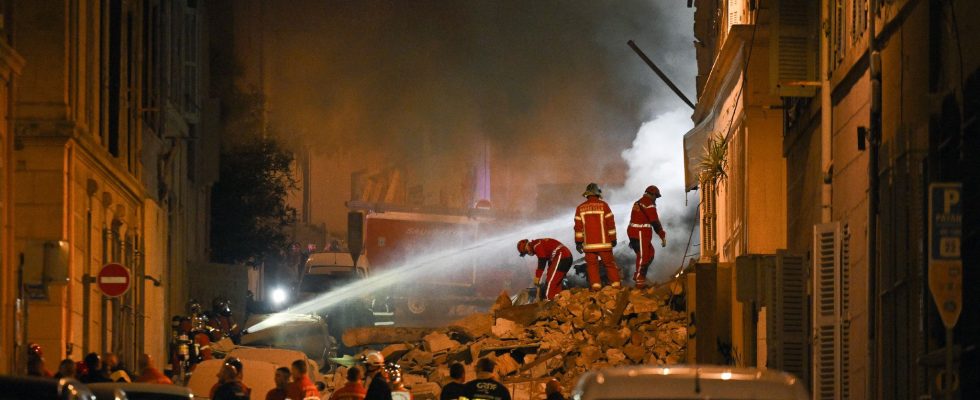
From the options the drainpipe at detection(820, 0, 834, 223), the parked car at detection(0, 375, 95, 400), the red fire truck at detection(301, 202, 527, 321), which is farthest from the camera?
the red fire truck at detection(301, 202, 527, 321)

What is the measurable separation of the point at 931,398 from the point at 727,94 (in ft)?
48.2

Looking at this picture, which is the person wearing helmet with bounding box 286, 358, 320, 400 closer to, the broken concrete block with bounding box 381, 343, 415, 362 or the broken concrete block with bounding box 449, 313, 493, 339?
the broken concrete block with bounding box 381, 343, 415, 362

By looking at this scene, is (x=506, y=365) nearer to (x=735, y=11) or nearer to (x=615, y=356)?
(x=615, y=356)

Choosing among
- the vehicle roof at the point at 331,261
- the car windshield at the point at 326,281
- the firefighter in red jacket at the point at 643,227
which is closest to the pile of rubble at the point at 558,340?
the firefighter in red jacket at the point at 643,227

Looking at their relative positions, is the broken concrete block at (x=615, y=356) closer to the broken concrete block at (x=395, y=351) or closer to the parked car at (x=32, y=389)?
the broken concrete block at (x=395, y=351)

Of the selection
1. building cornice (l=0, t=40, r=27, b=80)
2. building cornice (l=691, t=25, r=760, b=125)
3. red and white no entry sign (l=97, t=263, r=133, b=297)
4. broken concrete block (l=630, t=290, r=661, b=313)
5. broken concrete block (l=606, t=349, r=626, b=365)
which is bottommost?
broken concrete block (l=606, t=349, r=626, b=365)

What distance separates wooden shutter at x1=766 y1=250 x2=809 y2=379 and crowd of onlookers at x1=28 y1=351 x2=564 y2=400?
3.56 m

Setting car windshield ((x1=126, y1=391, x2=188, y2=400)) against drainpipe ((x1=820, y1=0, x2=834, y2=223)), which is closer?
car windshield ((x1=126, y1=391, x2=188, y2=400))

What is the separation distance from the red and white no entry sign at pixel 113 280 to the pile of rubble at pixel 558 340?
3326 mm

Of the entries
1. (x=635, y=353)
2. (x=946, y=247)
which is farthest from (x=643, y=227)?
(x=946, y=247)

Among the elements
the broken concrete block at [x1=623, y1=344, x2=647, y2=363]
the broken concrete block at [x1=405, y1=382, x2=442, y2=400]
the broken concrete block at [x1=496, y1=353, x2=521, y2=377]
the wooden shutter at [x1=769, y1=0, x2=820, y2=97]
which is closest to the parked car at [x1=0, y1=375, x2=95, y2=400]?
the wooden shutter at [x1=769, y1=0, x2=820, y2=97]

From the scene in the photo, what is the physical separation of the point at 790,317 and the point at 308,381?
567cm

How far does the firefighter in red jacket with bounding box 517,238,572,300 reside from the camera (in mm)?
29094

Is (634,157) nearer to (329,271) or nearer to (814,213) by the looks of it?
(329,271)
